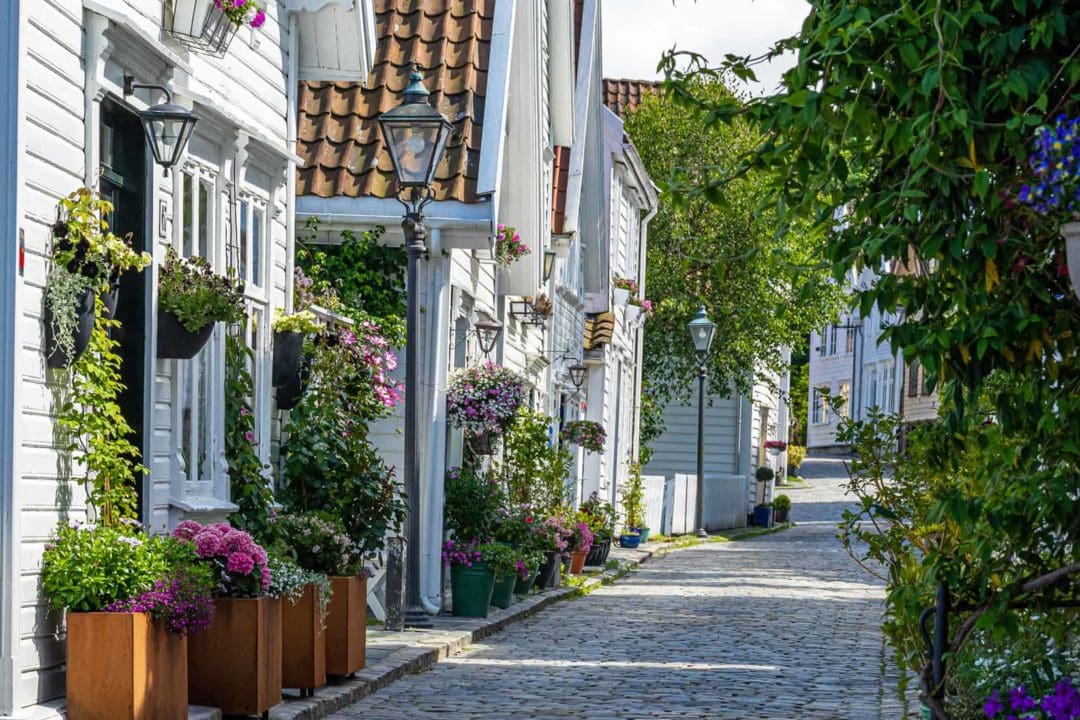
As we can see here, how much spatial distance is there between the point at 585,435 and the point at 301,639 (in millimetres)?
14032

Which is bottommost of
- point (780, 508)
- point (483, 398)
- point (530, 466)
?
Result: point (780, 508)

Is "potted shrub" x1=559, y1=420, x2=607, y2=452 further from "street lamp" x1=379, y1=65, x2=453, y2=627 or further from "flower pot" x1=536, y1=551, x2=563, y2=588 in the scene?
"street lamp" x1=379, y1=65, x2=453, y2=627

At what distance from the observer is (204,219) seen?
36.7ft

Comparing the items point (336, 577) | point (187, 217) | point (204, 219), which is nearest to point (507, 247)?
point (204, 219)

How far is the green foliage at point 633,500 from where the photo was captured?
103ft

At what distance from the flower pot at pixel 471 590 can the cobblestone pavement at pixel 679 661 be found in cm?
44

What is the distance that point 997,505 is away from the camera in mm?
6008

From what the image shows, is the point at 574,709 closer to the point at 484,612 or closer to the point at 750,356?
the point at 484,612

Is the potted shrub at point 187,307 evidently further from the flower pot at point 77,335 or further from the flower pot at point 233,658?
the flower pot at point 233,658

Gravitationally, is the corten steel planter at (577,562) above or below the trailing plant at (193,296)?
below

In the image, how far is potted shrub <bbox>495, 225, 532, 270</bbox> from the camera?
18.8 meters

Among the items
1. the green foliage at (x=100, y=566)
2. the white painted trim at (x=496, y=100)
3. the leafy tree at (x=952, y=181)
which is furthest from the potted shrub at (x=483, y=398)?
the leafy tree at (x=952, y=181)

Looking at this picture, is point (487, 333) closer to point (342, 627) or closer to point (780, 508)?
point (342, 627)

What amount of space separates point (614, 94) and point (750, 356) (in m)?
7.59
